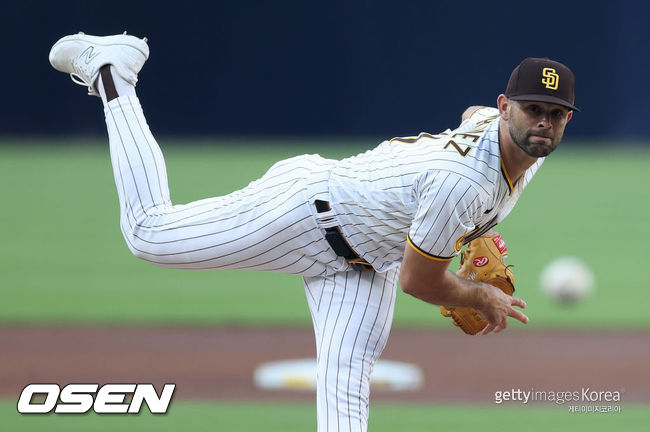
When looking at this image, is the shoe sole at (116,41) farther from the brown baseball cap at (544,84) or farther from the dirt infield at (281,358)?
the dirt infield at (281,358)

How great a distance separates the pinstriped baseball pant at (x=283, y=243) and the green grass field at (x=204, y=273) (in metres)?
3.95

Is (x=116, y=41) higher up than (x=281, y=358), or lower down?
higher up

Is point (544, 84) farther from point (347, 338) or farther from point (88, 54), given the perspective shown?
point (88, 54)

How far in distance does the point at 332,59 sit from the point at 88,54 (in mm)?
13400

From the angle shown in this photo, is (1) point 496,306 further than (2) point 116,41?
No

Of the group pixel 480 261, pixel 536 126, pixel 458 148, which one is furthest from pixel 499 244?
pixel 536 126

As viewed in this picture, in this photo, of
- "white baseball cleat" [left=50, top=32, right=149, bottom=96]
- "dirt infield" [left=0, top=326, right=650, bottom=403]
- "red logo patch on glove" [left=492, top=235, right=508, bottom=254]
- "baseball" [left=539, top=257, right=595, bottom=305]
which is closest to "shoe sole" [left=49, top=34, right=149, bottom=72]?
"white baseball cleat" [left=50, top=32, right=149, bottom=96]

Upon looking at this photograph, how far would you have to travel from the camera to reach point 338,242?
12.6 feet

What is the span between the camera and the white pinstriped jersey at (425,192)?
11.2 ft

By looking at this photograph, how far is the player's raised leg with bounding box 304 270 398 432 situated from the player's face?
36.2 inches

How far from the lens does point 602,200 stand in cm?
1493

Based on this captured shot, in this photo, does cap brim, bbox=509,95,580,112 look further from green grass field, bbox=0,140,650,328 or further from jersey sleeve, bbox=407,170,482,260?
green grass field, bbox=0,140,650,328

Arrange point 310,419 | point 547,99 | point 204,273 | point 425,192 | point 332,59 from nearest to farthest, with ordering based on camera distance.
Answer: point 547,99 → point 425,192 → point 310,419 → point 204,273 → point 332,59

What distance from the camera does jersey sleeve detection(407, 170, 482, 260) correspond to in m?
3.40
